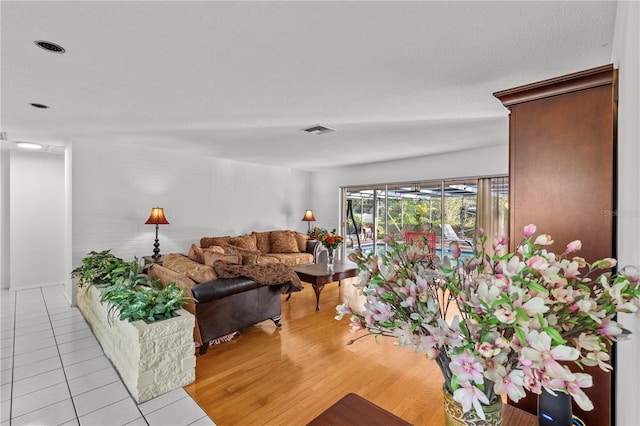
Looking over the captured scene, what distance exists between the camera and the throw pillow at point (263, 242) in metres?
6.27

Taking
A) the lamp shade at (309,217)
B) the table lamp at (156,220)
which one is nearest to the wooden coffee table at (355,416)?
the table lamp at (156,220)

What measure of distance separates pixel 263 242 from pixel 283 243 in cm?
42

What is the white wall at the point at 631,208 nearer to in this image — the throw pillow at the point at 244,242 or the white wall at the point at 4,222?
the throw pillow at the point at 244,242

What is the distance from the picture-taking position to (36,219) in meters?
5.37

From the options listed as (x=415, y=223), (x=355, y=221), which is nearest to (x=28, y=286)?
(x=355, y=221)

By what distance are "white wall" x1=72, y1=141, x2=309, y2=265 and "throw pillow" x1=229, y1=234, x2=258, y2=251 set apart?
44 cm

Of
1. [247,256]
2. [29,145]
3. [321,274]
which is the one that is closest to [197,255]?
[247,256]

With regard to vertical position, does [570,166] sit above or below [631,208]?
above

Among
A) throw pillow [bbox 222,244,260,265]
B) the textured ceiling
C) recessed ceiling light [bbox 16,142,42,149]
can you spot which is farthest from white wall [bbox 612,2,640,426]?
recessed ceiling light [bbox 16,142,42,149]

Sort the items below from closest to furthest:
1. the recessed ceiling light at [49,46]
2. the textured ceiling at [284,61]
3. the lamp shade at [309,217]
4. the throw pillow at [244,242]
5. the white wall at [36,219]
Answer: the textured ceiling at [284,61]
the recessed ceiling light at [49,46]
the white wall at [36,219]
the throw pillow at [244,242]
the lamp shade at [309,217]

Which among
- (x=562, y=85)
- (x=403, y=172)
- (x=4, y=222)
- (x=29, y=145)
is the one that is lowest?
(x=4, y=222)

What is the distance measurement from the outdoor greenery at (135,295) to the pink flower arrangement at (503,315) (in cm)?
221

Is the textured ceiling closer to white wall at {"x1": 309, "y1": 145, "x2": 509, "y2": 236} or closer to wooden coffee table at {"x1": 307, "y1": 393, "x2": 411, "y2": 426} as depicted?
white wall at {"x1": 309, "y1": 145, "x2": 509, "y2": 236}

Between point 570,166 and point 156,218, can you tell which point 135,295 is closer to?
point 156,218
